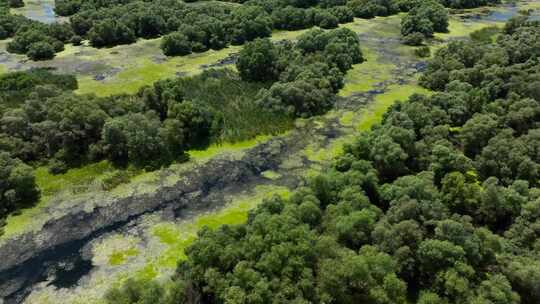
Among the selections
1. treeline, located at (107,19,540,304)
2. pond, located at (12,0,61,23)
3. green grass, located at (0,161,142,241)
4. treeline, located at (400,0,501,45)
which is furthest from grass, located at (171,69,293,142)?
pond, located at (12,0,61,23)

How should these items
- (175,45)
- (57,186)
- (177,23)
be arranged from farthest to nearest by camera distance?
1. (177,23)
2. (175,45)
3. (57,186)

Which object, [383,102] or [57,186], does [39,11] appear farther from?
[383,102]

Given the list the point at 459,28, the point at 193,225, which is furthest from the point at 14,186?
the point at 459,28


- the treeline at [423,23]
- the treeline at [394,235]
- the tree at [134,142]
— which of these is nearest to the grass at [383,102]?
the treeline at [394,235]

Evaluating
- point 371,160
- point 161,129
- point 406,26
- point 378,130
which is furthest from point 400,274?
point 406,26

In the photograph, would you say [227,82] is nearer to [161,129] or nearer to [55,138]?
[161,129]

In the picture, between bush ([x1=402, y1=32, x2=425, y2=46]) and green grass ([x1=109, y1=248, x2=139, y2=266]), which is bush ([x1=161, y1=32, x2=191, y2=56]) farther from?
green grass ([x1=109, y1=248, x2=139, y2=266])

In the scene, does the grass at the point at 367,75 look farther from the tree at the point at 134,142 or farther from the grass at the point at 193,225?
the tree at the point at 134,142
